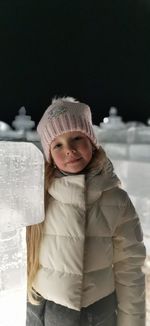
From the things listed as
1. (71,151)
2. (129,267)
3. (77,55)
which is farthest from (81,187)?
(77,55)

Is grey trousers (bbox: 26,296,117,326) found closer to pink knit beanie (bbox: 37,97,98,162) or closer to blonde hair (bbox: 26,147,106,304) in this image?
blonde hair (bbox: 26,147,106,304)

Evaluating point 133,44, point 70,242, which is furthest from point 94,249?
point 133,44

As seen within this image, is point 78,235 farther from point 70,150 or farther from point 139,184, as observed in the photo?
point 139,184

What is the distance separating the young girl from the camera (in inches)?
33.6

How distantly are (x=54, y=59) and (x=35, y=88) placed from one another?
86mm

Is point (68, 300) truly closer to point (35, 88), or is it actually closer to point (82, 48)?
point (35, 88)

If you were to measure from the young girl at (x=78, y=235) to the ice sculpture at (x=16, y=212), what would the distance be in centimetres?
5

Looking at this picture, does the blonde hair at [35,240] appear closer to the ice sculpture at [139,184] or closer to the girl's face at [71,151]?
the girl's face at [71,151]

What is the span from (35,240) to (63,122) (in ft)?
0.84

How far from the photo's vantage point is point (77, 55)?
103 centimetres

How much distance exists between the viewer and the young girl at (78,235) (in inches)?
33.6

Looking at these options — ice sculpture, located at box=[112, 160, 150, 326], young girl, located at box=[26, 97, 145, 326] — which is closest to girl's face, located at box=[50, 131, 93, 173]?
young girl, located at box=[26, 97, 145, 326]

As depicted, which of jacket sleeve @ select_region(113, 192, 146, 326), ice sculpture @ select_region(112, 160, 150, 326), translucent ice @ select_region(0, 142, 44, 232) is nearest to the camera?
translucent ice @ select_region(0, 142, 44, 232)

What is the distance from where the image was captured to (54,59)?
99 cm
